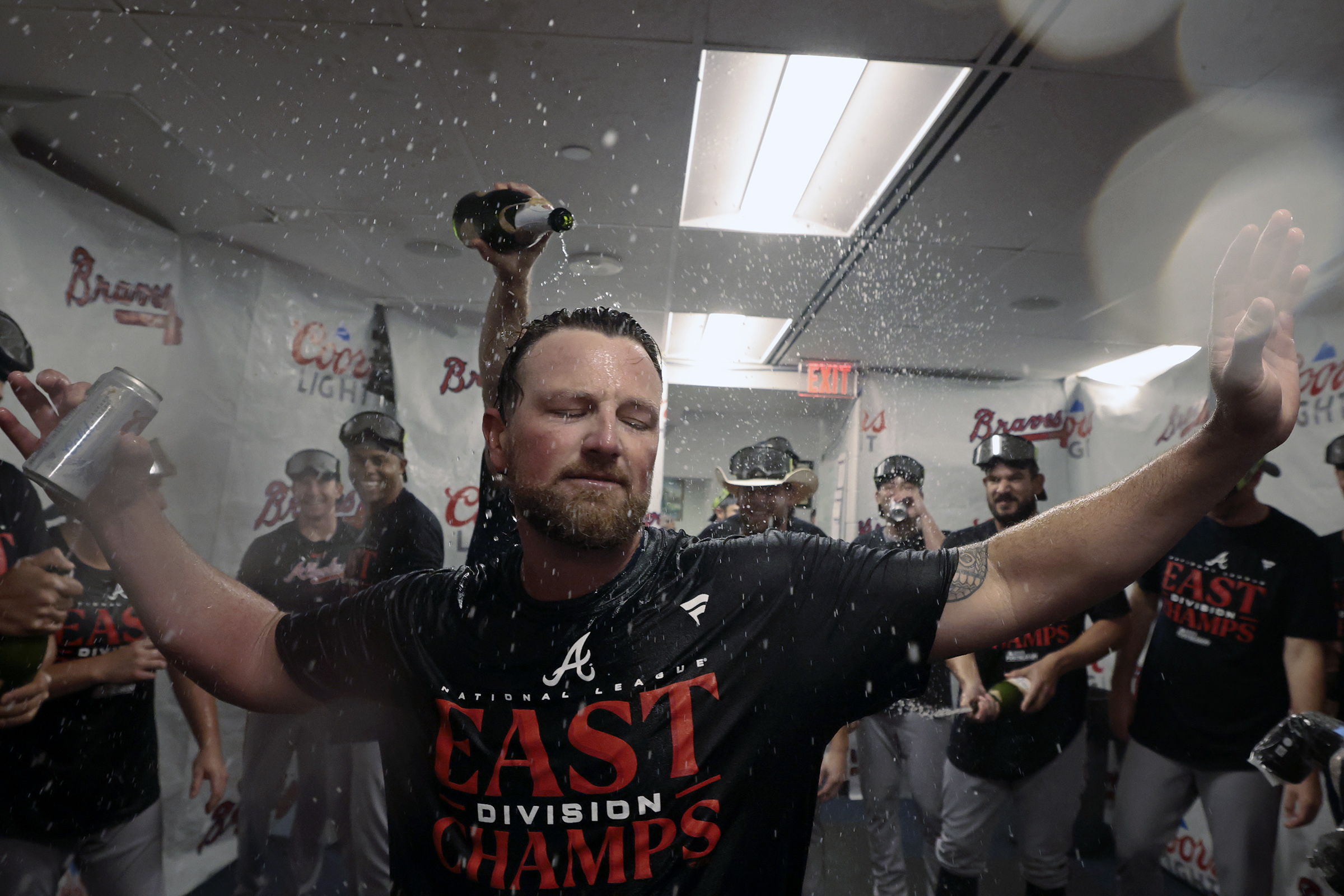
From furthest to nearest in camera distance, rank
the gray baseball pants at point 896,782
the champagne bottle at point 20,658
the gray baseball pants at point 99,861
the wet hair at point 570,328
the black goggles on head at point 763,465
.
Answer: the black goggles on head at point 763,465 → the gray baseball pants at point 896,782 → the gray baseball pants at point 99,861 → the champagne bottle at point 20,658 → the wet hair at point 570,328

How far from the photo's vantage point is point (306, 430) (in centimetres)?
534

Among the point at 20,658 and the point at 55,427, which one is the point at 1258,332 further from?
the point at 20,658

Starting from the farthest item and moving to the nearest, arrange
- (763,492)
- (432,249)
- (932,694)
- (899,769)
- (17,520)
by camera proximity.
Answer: (432,249) → (763,492) → (899,769) → (932,694) → (17,520)

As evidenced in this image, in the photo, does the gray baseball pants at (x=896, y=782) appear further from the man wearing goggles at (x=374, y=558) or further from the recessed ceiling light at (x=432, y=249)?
the recessed ceiling light at (x=432, y=249)

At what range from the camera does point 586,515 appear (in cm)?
133

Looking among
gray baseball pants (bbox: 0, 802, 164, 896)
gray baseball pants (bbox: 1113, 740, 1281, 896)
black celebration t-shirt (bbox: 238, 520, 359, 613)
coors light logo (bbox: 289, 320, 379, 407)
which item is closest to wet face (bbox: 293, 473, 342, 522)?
black celebration t-shirt (bbox: 238, 520, 359, 613)

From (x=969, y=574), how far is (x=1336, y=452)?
3996mm

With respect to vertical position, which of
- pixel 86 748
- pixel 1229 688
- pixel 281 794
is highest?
pixel 1229 688

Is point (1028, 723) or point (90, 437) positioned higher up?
point (90, 437)

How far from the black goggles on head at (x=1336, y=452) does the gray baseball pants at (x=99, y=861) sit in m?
5.83

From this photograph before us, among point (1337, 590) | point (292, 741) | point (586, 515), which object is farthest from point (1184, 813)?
point (292, 741)

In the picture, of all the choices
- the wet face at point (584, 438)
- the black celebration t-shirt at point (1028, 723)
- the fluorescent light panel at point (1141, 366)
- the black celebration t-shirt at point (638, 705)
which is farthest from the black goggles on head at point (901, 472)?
the wet face at point (584, 438)

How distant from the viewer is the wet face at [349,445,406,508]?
436cm

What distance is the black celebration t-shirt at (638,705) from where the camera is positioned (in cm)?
128
